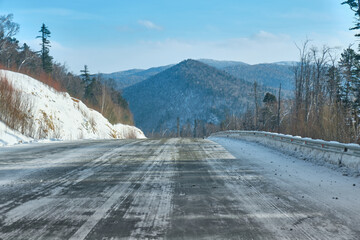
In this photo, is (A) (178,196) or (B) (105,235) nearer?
(B) (105,235)

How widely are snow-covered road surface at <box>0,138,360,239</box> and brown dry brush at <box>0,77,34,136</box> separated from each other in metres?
8.68

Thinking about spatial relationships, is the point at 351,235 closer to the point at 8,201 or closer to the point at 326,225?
the point at 326,225

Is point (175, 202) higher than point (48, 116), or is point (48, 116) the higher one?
point (48, 116)

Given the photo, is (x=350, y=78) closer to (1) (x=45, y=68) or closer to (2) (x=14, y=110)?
(2) (x=14, y=110)

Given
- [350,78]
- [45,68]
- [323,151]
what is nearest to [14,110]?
[323,151]

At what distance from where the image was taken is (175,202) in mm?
4316

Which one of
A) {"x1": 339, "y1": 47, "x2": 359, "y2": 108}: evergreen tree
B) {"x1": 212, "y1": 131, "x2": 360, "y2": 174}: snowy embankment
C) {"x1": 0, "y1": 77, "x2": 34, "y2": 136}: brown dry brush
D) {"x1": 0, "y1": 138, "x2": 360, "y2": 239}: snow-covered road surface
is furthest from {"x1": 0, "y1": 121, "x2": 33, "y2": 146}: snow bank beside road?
{"x1": 339, "y1": 47, "x2": 359, "y2": 108}: evergreen tree

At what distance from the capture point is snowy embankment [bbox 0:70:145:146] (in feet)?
54.3

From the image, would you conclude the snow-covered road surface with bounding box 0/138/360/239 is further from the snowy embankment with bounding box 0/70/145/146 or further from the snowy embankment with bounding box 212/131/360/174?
the snowy embankment with bounding box 0/70/145/146

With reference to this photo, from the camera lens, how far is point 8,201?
4.26m

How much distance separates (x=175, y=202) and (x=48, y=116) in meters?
17.6

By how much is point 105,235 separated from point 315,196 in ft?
11.8

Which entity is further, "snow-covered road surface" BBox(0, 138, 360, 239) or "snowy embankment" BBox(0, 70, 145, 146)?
"snowy embankment" BBox(0, 70, 145, 146)

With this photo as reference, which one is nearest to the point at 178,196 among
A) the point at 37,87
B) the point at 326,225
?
the point at 326,225
